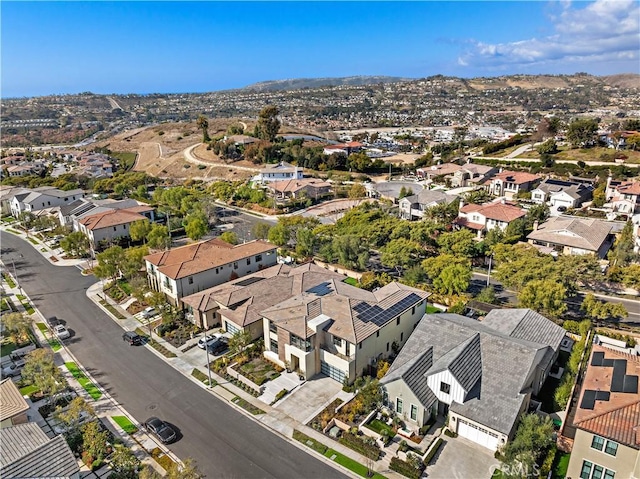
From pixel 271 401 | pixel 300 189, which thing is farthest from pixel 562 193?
pixel 271 401

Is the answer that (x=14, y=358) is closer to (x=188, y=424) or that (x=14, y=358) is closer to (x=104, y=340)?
(x=104, y=340)

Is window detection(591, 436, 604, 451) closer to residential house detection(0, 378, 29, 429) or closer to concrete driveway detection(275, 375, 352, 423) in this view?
concrete driveway detection(275, 375, 352, 423)

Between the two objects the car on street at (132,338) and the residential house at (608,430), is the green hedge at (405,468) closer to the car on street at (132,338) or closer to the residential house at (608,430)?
the residential house at (608,430)

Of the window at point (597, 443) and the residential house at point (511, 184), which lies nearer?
the window at point (597, 443)

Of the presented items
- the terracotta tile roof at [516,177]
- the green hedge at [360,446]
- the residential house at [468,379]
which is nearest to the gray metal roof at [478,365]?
the residential house at [468,379]

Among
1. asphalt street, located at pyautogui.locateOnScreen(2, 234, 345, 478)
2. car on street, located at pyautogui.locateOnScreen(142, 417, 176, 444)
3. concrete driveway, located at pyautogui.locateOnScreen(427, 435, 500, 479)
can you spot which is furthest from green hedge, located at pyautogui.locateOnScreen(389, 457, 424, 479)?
car on street, located at pyautogui.locateOnScreen(142, 417, 176, 444)

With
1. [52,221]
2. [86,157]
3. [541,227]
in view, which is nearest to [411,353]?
Answer: [541,227]

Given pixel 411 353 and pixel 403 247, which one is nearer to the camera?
pixel 411 353
